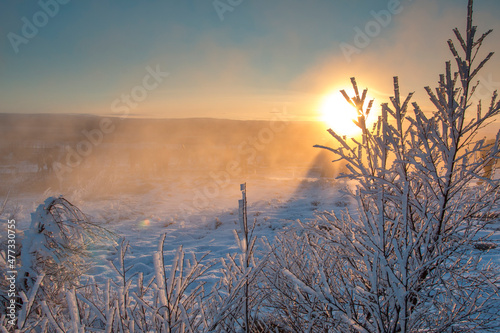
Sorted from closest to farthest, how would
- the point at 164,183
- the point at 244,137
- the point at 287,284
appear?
the point at 287,284 < the point at 164,183 < the point at 244,137

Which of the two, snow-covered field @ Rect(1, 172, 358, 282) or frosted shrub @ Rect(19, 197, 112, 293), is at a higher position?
frosted shrub @ Rect(19, 197, 112, 293)

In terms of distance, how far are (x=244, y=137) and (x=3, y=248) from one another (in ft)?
150

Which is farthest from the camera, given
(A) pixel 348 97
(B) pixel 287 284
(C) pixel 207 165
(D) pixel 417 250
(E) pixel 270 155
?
(E) pixel 270 155

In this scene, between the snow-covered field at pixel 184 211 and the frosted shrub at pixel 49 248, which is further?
the snow-covered field at pixel 184 211

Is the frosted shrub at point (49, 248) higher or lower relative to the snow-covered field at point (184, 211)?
higher

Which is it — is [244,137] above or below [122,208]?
above

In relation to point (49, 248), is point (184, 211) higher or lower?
lower

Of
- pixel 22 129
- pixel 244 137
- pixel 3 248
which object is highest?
pixel 22 129

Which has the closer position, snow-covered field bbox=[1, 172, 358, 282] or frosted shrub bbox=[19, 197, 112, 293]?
frosted shrub bbox=[19, 197, 112, 293]

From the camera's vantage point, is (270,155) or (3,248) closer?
(3,248)

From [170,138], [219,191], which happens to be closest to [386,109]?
[219,191]

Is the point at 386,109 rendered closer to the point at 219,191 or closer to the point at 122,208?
the point at 122,208

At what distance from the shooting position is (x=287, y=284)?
2686 mm

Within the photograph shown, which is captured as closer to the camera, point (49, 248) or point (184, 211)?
point (49, 248)
